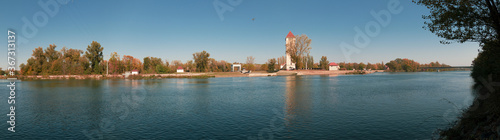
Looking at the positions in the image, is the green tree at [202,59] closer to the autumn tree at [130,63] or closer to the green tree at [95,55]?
the autumn tree at [130,63]

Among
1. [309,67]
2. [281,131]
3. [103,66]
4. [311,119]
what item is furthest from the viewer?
[309,67]

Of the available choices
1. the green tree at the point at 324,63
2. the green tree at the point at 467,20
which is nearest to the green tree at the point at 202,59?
the green tree at the point at 324,63

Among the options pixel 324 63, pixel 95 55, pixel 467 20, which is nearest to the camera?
pixel 467 20

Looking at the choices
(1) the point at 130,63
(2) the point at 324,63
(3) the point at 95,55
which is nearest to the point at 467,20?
(3) the point at 95,55

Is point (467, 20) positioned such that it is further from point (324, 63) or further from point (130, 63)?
point (324, 63)

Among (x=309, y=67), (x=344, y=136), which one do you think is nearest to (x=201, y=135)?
(x=344, y=136)

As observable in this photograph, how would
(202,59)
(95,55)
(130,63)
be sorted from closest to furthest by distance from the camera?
1. (95,55)
2. (130,63)
3. (202,59)

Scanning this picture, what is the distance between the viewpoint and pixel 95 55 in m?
94.6

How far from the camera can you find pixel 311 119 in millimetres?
18422

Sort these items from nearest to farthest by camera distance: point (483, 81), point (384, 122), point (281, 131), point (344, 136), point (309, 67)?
point (344, 136) < point (281, 131) < point (384, 122) < point (483, 81) < point (309, 67)

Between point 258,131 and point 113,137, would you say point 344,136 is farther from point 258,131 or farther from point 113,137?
point 113,137

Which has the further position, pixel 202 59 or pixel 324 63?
pixel 324 63

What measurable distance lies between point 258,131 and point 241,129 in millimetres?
1119

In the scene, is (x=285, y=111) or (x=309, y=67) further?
(x=309, y=67)
